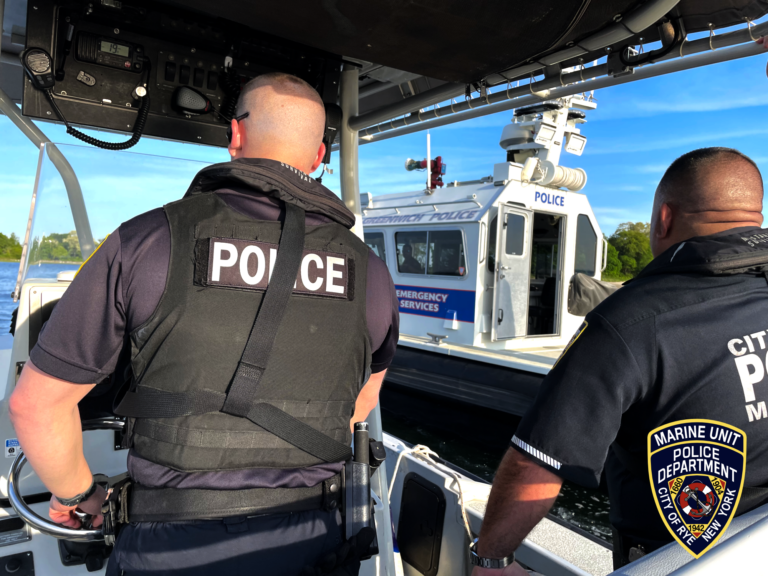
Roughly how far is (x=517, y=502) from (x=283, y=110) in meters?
1.08

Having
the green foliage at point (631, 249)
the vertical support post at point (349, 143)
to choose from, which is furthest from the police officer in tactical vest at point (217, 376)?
the green foliage at point (631, 249)

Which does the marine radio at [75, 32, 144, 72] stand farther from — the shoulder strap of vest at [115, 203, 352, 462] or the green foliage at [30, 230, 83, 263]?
the shoulder strap of vest at [115, 203, 352, 462]

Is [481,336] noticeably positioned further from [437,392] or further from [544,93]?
[544,93]

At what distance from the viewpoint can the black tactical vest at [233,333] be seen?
3.55ft

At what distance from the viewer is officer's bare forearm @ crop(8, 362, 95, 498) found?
106 cm

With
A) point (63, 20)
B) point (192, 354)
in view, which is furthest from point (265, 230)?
point (63, 20)

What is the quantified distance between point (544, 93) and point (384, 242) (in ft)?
20.8

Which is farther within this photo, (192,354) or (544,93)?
(544,93)

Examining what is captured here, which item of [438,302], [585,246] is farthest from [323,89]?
[585,246]

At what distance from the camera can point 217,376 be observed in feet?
3.60

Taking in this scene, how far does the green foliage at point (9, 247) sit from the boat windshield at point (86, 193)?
0.07m

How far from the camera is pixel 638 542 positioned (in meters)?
1.33

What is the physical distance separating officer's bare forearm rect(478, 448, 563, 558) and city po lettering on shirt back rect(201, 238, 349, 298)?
1.89ft

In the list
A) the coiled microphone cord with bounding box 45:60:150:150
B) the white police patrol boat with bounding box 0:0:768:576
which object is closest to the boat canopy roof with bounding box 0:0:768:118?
the white police patrol boat with bounding box 0:0:768:576
